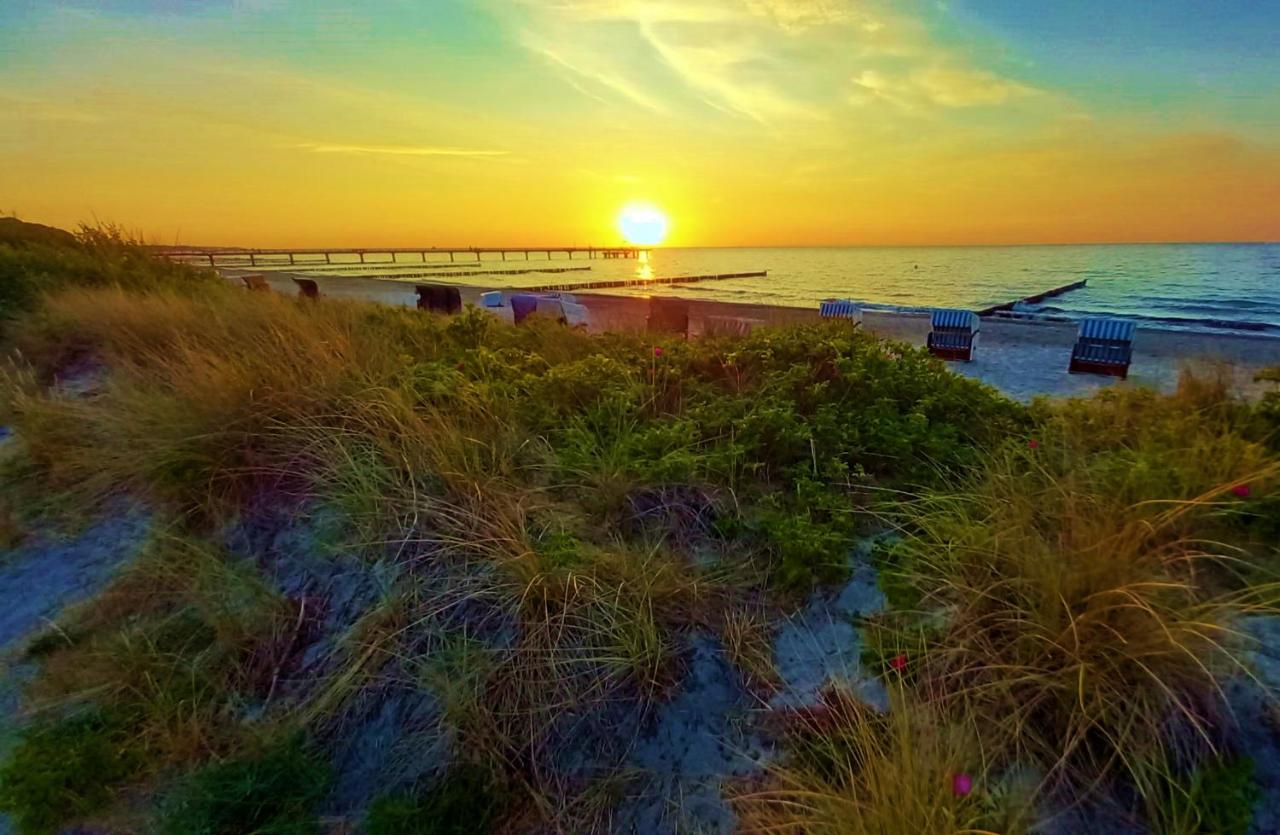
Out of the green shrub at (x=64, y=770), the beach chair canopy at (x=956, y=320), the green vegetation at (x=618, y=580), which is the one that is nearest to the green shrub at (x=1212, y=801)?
the green vegetation at (x=618, y=580)

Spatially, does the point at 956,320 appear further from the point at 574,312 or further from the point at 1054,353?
the point at 574,312

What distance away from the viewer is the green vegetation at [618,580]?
1.72 metres

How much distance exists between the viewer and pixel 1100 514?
7.13ft

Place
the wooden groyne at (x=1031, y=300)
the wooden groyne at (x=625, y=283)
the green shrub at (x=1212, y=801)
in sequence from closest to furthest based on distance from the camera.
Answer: the green shrub at (x=1212, y=801)
the wooden groyne at (x=1031, y=300)
the wooden groyne at (x=625, y=283)

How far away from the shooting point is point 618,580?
8.09 ft

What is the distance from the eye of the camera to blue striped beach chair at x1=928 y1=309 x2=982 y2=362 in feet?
36.6

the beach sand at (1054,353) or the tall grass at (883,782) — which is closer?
the tall grass at (883,782)

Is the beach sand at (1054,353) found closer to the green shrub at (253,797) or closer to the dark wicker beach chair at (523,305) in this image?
the dark wicker beach chair at (523,305)

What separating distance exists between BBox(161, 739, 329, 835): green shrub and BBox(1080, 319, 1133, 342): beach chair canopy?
39.5 ft

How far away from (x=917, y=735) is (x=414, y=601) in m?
2.05

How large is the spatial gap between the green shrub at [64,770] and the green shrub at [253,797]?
1.01 feet

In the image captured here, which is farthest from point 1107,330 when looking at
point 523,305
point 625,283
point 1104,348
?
point 625,283

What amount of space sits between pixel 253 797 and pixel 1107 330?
1241cm

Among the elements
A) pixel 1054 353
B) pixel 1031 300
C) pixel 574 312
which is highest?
pixel 574 312
